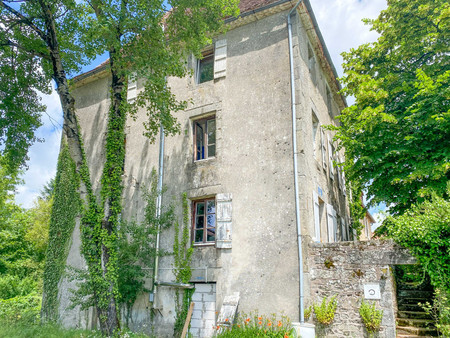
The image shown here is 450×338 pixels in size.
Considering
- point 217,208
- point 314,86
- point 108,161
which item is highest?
point 314,86

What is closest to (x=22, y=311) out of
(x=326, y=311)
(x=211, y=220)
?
(x=211, y=220)

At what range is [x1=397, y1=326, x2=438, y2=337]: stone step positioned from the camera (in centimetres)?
794

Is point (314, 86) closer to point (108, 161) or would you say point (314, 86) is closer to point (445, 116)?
point (445, 116)

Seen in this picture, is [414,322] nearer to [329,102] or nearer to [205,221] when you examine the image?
[205,221]

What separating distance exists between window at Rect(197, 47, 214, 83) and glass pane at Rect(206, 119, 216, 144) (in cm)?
144

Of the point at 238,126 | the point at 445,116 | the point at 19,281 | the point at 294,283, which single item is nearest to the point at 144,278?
the point at 294,283

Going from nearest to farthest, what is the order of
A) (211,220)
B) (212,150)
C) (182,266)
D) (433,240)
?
(433,240)
(182,266)
(211,220)
(212,150)

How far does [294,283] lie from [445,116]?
551 centimetres

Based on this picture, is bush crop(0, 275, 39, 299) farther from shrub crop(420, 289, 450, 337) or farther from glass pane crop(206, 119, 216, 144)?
shrub crop(420, 289, 450, 337)

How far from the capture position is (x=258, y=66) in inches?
385

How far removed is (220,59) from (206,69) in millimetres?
850

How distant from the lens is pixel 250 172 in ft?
29.7

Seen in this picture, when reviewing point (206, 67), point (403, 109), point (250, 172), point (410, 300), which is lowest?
point (410, 300)

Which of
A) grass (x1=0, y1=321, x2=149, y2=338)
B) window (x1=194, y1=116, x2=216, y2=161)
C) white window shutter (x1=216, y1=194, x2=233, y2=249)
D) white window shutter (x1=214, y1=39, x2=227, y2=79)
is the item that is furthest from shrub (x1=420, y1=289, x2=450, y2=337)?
white window shutter (x1=214, y1=39, x2=227, y2=79)
